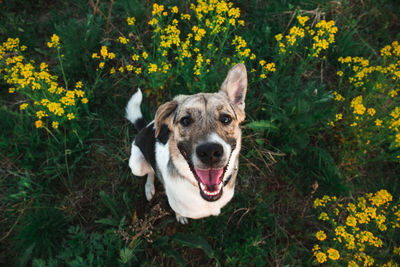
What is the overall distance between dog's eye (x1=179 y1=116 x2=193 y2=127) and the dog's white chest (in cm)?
38

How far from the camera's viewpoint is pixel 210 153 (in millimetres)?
2105

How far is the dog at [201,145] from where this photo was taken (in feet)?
7.26

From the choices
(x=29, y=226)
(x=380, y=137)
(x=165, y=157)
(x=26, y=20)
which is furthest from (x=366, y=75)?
(x=26, y=20)

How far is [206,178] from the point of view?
7.89 feet

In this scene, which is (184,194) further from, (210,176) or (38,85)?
(38,85)

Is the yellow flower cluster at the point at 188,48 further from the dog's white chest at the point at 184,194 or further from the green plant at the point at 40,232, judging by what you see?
the green plant at the point at 40,232

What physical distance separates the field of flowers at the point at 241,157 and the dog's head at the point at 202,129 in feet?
1.97

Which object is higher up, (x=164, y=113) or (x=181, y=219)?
(x=164, y=113)

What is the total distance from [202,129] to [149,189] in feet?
4.93

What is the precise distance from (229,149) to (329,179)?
1.87m

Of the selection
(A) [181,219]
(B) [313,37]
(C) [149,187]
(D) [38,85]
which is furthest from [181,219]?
(B) [313,37]

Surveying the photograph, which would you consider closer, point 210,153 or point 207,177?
point 210,153

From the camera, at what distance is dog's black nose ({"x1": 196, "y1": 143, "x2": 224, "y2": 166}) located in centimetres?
211

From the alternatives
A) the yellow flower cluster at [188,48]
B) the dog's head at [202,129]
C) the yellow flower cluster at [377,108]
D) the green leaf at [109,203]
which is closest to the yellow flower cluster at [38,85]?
the yellow flower cluster at [188,48]
